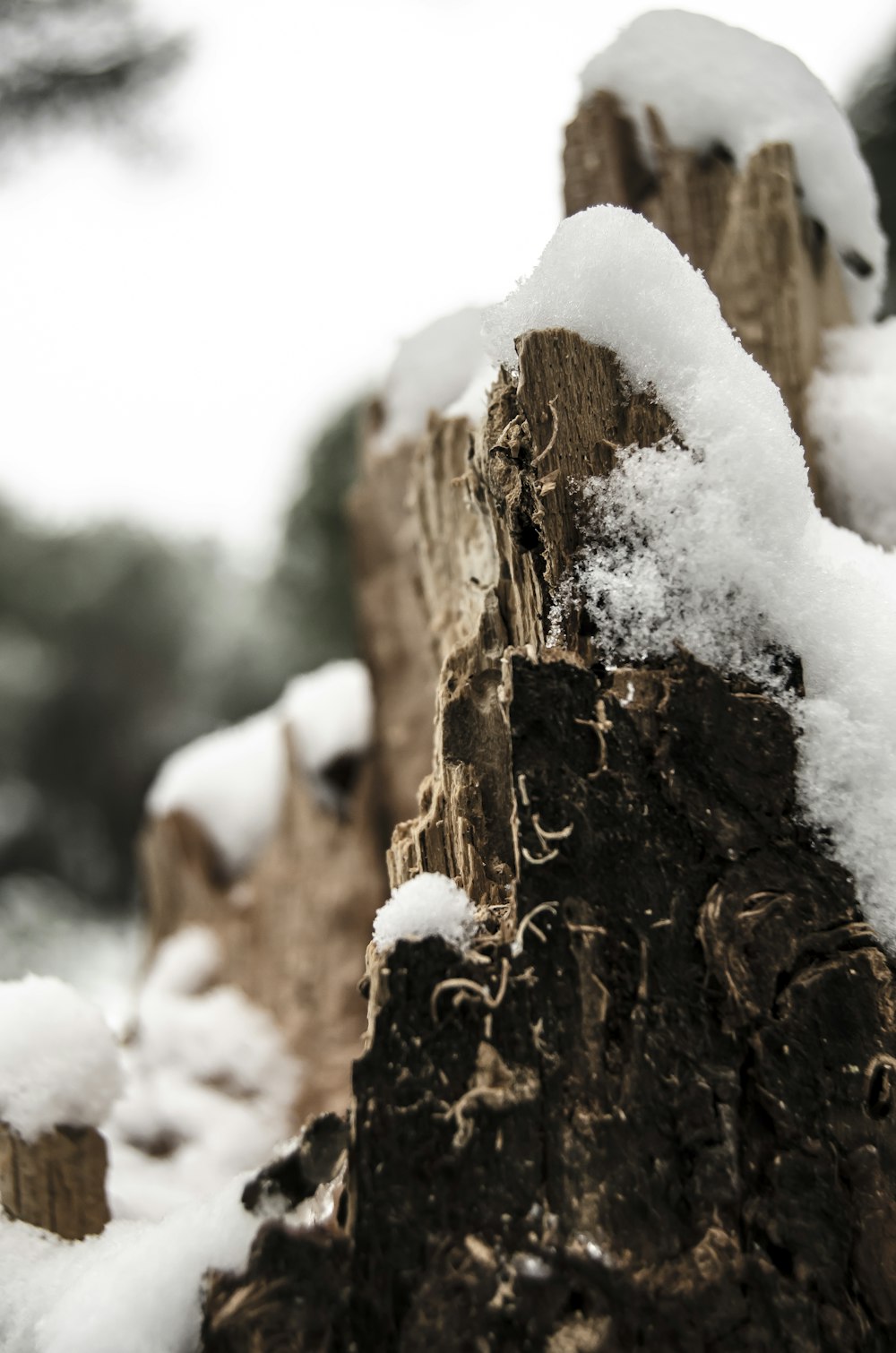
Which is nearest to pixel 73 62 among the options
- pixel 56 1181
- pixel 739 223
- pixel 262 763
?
pixel 739 223

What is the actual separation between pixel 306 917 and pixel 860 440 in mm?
970

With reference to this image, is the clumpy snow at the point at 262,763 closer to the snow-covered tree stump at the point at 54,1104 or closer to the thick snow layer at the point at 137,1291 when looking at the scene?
the snow-covered tree stump at the point at 54,1104

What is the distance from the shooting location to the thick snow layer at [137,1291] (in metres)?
0.41

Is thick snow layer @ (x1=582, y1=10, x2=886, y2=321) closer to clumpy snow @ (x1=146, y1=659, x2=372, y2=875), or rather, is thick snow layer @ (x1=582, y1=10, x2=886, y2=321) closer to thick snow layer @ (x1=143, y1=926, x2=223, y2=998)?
clumpy snow @ (x1=146, y1=659, x2=372, y2=875)

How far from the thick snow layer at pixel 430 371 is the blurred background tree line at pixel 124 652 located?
948 millimetres

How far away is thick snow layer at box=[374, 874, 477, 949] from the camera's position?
43 centimetres

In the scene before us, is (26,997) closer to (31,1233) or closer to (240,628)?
(31,1233)

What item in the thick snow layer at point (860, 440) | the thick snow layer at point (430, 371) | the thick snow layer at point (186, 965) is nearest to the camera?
the thick snow layer at point (860, 440)

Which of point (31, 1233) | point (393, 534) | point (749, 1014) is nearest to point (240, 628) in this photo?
point (393, 534)

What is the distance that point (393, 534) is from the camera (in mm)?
1254

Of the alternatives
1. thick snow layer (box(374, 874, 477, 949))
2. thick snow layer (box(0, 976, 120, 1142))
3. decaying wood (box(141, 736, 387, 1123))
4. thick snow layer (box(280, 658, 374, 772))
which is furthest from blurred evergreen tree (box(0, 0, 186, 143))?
thick snow layer (box(374, 874, 477, 949))

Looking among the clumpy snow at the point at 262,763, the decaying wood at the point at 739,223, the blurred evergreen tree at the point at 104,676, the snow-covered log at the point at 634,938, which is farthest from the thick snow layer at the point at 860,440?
the blurred evergreen tree at the point at 104,676

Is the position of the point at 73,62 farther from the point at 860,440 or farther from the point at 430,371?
the point at 860,440

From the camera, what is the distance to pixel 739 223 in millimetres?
845
